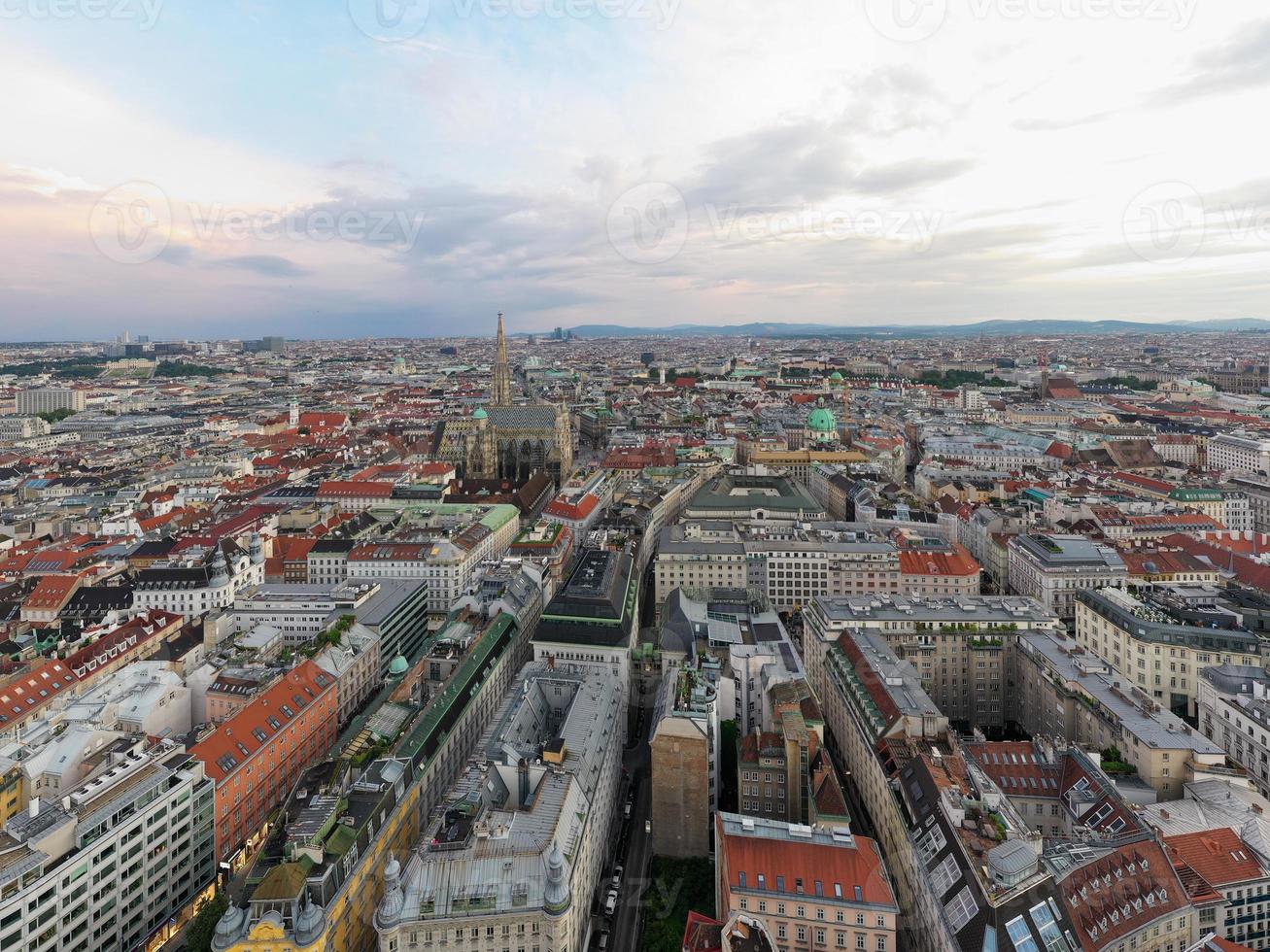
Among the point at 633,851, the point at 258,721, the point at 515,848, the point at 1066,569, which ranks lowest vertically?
the point at 633,851

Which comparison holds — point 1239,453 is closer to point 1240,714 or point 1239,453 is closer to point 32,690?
point 1240,714

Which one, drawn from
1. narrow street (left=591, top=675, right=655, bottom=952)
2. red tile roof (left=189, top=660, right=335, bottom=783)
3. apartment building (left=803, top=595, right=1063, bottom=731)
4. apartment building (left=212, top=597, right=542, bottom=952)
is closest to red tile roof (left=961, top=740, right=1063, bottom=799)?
apartment building (left=803, top=595, right=1063, bottom=731)

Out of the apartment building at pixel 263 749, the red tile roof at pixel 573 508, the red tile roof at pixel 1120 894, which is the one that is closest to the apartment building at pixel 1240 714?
the red tile roof at pixel 1120 894

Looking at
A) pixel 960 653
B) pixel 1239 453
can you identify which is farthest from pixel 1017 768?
pixel 1239 453

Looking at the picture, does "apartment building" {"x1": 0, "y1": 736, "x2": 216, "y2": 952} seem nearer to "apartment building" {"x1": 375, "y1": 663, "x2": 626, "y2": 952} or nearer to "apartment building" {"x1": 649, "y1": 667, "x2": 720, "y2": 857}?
"apartment building" {"x1": 375, "y1": 663, "x2": 626, "y2": 952}

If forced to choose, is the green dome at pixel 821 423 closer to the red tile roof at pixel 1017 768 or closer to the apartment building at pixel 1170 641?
the apartment building at pixel 1170 641

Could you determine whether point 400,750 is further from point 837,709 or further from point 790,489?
point 790,489
